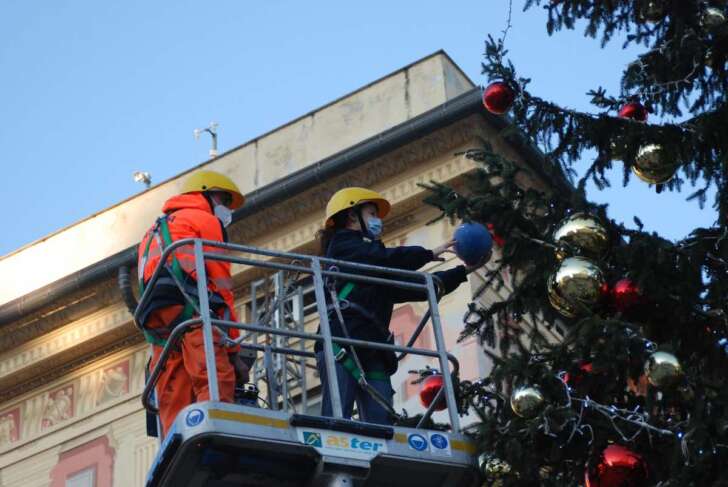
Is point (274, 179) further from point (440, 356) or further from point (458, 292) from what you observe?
point (440, 356)

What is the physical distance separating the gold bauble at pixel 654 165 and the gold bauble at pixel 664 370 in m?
1.29

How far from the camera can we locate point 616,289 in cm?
968

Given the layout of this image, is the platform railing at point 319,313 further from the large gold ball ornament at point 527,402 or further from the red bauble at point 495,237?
the large gold ball ornament at point 527,402

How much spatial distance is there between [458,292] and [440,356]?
235 inches

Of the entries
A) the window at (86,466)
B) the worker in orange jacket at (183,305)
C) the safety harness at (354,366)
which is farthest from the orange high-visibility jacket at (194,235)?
the window at (86,466)

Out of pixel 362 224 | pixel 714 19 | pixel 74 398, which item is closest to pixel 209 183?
pixel 362 224

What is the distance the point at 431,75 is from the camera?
1819 cm

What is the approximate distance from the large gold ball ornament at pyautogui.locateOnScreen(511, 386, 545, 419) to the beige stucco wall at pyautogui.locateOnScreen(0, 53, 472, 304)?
8.79m

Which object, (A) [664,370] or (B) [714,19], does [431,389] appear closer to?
(A) [664,370]

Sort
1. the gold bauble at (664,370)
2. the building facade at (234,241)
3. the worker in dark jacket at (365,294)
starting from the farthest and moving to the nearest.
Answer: the building facade at (234,241)
the worker in dark jacket at (365,294)
the gold bauble at (664,370)

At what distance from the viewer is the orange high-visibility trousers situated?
32.7 feet

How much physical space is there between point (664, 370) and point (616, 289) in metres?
0.79

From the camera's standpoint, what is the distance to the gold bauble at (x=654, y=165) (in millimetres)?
9969

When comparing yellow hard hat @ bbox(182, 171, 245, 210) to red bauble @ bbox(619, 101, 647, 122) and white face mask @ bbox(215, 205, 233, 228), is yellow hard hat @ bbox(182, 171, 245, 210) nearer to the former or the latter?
white face mask @ bbox(215, 205, 233, 228)
